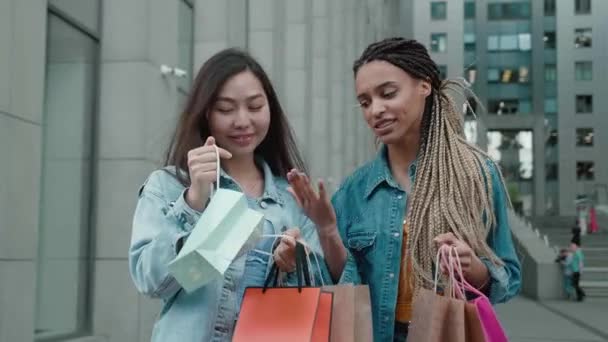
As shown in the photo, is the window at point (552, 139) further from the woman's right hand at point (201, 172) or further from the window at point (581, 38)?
the woman's right hand at point (201, 172)


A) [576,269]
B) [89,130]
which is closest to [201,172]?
[89,130]

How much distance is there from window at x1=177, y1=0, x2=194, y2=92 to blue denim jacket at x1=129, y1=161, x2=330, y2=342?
341 inches

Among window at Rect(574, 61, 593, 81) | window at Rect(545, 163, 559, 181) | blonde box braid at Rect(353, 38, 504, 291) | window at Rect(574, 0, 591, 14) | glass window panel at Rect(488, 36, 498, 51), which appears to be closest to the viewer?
blonde box braid at Rect(353, 38, 504, 291)

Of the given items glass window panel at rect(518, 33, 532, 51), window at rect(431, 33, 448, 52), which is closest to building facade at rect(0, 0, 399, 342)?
window at rect(431, 33, 448, 52)

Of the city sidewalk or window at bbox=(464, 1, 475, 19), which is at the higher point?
window at bbox=(464, 1, 475, 19)

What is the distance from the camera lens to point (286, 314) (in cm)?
237

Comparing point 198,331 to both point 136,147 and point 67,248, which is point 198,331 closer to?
point 67,248

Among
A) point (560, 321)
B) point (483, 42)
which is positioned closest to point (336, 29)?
point (560, 321)

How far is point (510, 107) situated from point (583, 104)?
18.7 feet

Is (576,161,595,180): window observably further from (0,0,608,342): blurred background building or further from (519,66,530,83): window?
(0,0,608,342): blurred background building

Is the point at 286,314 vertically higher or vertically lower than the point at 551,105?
lower

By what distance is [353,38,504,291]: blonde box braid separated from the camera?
9.15 feet

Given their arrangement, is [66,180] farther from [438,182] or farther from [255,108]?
[438,182]

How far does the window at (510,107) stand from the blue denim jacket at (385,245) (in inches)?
2470
